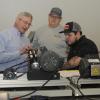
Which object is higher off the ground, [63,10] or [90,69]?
[63,10]

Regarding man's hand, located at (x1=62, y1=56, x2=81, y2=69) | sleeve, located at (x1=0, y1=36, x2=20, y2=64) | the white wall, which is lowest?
man's hand, located at (x1=62, y1=56, x2=81, y2=69)

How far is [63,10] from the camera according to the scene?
392 cm

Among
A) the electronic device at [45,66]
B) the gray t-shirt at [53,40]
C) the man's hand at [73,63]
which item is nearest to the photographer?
the electronic device at [45,66]

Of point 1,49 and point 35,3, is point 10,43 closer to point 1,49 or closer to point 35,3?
point 1,49

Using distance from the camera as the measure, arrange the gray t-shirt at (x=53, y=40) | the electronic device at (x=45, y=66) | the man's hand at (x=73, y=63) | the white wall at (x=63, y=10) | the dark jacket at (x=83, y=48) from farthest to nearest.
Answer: the white wall at (x=63, y=10) → the gray t-shirt at (x=53, y=40) → the dark jacket at (x=83, y=48) → the man's hand at (x=73, y=63) → the electronic device at (x=45, y=66)

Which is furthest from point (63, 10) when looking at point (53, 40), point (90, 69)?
point (90, 69)

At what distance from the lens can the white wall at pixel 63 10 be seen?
3826mm

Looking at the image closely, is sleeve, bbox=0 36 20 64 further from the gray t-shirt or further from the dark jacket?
the gray t-shirt

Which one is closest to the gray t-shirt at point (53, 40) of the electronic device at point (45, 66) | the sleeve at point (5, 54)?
→ the sleeve at point (5, 54)

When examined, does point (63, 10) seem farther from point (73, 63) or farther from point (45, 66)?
point (45, 66)

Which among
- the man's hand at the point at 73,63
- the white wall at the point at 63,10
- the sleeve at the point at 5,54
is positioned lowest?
the man's hand at the point at 73,63

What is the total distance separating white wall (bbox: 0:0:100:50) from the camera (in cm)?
383

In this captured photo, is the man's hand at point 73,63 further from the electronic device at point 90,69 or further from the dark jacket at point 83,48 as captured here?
the electronic device at point 90,69

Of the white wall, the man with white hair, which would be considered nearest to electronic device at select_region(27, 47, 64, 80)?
the man with white hair
